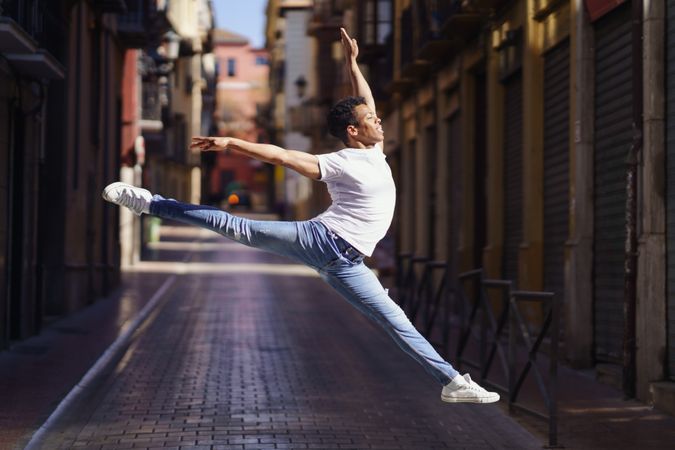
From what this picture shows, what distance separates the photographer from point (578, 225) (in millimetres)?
14969

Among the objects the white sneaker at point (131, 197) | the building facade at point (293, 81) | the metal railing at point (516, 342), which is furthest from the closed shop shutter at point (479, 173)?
the building facade at point (293, 81)

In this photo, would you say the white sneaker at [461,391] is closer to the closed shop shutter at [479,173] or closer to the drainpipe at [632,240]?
the drainpipe at [632,240]

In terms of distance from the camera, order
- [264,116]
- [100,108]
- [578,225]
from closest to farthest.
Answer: [578,225] → [100,108] → [264,116]

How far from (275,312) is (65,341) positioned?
5367 millimetres

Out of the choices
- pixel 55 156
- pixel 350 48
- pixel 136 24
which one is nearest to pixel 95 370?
pixel 350 48

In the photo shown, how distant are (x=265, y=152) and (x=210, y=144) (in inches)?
10.7

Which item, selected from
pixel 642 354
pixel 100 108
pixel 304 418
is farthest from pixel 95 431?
pixel 100 108

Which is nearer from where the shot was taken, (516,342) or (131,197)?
(131,197)

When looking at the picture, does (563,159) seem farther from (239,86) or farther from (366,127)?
(239,86)

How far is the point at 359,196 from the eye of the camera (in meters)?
7.14

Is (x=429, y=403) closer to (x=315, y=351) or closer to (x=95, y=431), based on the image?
(x=95, y=431)

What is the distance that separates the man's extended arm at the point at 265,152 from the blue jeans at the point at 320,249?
337mm

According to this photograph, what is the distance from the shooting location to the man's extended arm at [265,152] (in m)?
6.58

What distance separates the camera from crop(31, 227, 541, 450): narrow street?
9.37m
